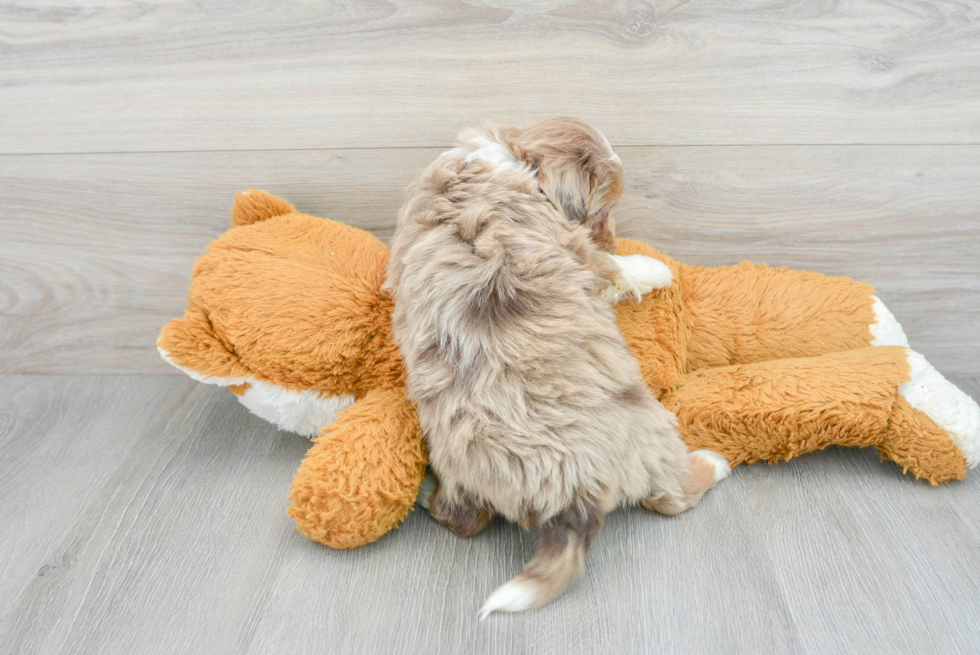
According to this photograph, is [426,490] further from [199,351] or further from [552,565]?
[199,351]

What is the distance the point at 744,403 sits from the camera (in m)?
0.97

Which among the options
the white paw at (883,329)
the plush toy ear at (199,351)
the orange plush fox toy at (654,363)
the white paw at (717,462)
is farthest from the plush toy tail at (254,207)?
the white paw at (883,329)

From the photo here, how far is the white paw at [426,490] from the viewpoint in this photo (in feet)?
3.15

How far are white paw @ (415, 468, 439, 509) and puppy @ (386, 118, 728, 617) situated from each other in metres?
0.06

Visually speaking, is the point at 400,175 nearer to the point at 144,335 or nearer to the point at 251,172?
the point at 251,172

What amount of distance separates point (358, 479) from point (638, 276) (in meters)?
0.50

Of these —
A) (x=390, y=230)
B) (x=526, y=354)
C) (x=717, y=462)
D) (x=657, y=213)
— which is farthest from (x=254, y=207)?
(x=717, y=462)

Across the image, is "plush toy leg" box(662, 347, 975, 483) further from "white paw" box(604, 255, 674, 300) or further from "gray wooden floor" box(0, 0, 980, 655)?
"white paw" box(604, 255, 674, 300)

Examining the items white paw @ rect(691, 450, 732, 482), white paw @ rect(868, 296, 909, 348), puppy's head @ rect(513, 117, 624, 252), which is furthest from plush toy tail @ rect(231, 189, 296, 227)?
white paw @ rect(868, 296, 909, 348)

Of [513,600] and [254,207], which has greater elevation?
[254,207]

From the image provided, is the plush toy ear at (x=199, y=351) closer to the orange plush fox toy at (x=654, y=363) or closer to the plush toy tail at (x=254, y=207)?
the orange plush fox toy at (x=654, y=363)

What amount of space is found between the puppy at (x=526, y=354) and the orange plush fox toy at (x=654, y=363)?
0.11 m

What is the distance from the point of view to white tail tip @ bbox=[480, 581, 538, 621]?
789mm

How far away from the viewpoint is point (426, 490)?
3.17ft
